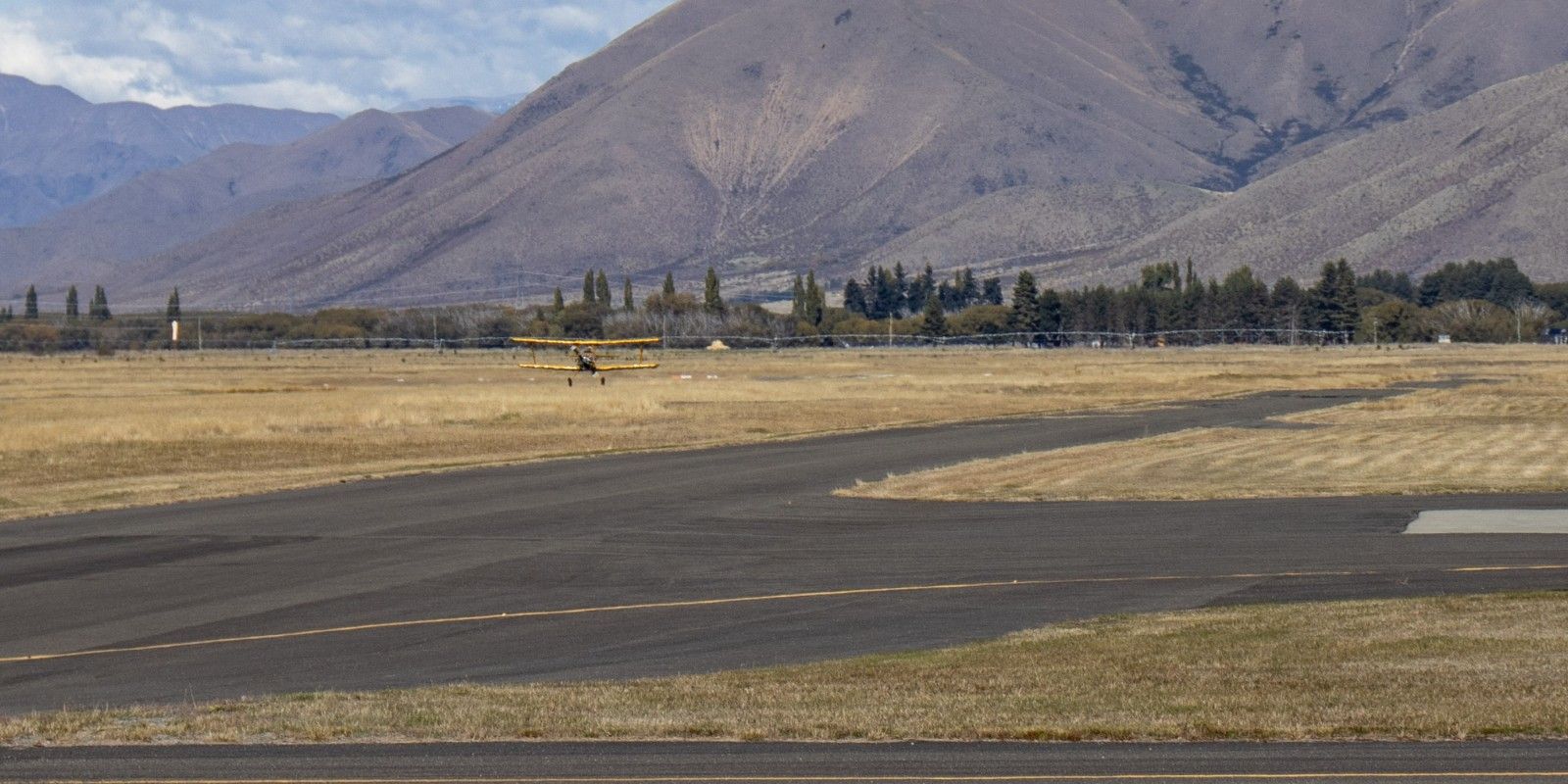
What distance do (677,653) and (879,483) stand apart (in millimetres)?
19638

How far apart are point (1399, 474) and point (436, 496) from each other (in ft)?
69.7

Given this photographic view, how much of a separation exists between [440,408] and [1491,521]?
154 feet

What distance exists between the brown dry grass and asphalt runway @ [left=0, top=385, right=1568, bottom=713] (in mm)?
2092

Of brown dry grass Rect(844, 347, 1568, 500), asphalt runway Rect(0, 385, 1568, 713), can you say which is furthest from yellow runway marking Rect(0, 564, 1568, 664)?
brown dry grass Rect(844, 347, 1568, 500)

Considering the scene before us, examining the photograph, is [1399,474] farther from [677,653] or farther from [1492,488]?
[677,653]

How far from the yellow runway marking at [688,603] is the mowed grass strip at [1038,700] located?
4.35 m

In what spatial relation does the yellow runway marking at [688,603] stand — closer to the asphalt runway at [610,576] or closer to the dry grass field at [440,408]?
the asphalt runway at [610,576]

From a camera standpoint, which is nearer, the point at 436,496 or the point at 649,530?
the point at 649,530

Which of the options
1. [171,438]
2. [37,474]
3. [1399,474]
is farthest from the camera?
[171,438]

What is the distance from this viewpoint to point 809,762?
14109 mm

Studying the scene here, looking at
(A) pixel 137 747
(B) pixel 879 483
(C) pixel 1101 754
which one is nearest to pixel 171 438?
(B) pixel 879 483

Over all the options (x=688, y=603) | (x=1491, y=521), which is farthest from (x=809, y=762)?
(x=1491, y=521)

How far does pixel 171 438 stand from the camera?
176 ft

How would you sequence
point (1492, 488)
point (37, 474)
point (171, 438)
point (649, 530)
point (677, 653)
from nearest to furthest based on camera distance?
point (677, 653), point (649, 530), point (1492, 488), point (37, 474), point (171, 438)
